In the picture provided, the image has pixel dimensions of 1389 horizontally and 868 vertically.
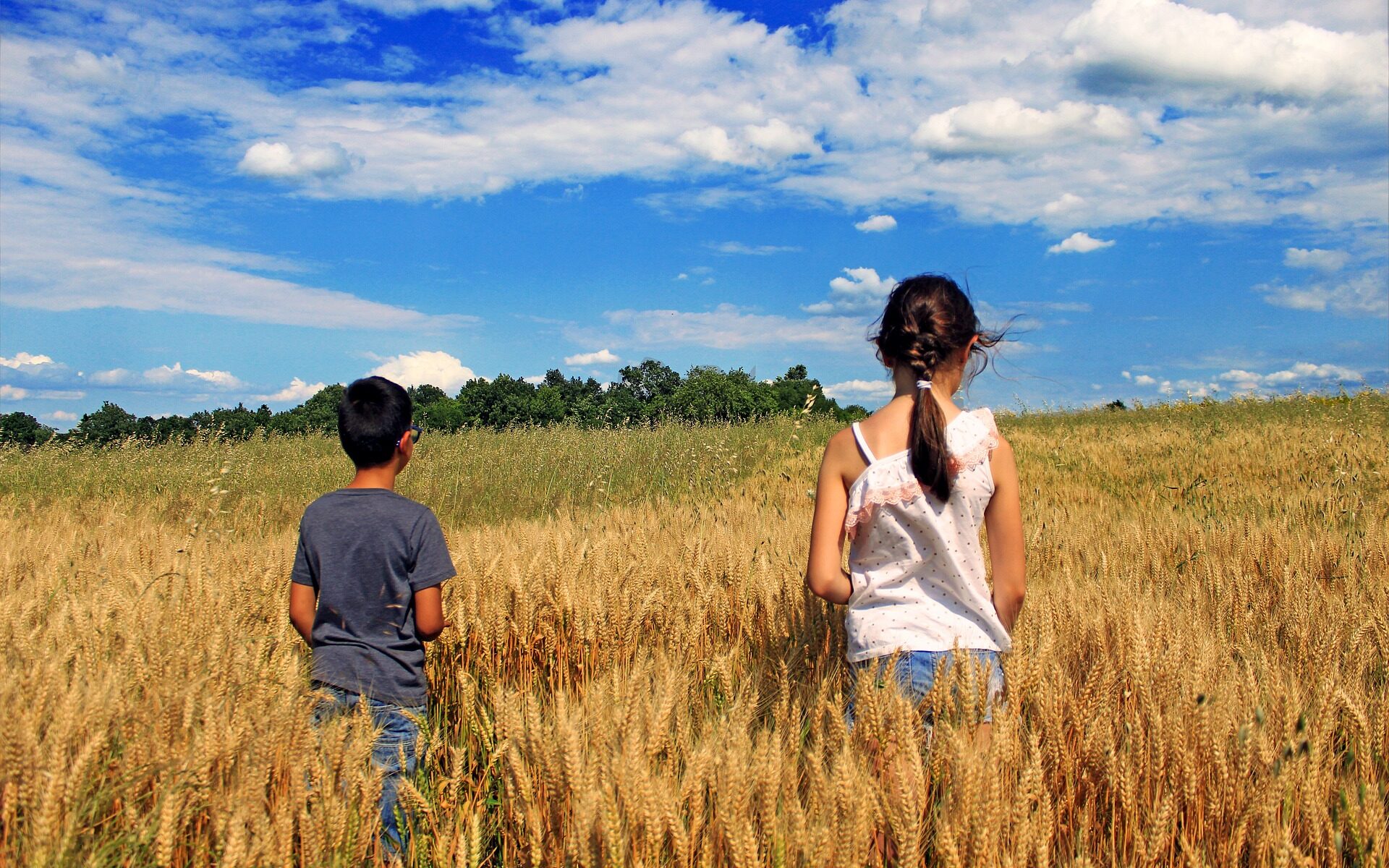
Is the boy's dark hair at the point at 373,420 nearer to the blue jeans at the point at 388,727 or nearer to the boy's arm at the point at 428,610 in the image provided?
the boy's arm at the point at 428,610

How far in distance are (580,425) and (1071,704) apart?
15.3 meters

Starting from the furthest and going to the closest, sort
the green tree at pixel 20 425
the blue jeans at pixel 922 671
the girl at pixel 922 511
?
the green tree at pixel 20 425 < the girl at pixel 922 511 < the blue jeans at pixel 922 671

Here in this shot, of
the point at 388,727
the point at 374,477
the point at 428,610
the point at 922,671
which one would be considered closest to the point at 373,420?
the point at 374,477

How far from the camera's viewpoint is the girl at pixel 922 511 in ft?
7.42

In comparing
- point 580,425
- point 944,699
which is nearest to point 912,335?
point 944,699

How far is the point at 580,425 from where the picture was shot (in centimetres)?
1723

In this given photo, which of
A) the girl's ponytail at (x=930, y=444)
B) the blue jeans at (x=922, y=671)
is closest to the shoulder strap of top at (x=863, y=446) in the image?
the girl's ponytail at (x=930, y=444)

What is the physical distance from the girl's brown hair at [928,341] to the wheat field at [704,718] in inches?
20.9

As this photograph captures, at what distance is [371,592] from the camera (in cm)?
258

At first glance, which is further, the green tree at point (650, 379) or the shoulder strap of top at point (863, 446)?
the green tree at point (650, 379)

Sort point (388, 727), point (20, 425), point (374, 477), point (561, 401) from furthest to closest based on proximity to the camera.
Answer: point (561, 401)
point (20, 425)
point (374, 477)
point (388, 727)

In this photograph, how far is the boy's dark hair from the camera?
2.65 meters

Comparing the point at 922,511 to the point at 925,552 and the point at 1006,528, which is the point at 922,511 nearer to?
the point at 925,552

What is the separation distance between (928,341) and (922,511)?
46 cm
